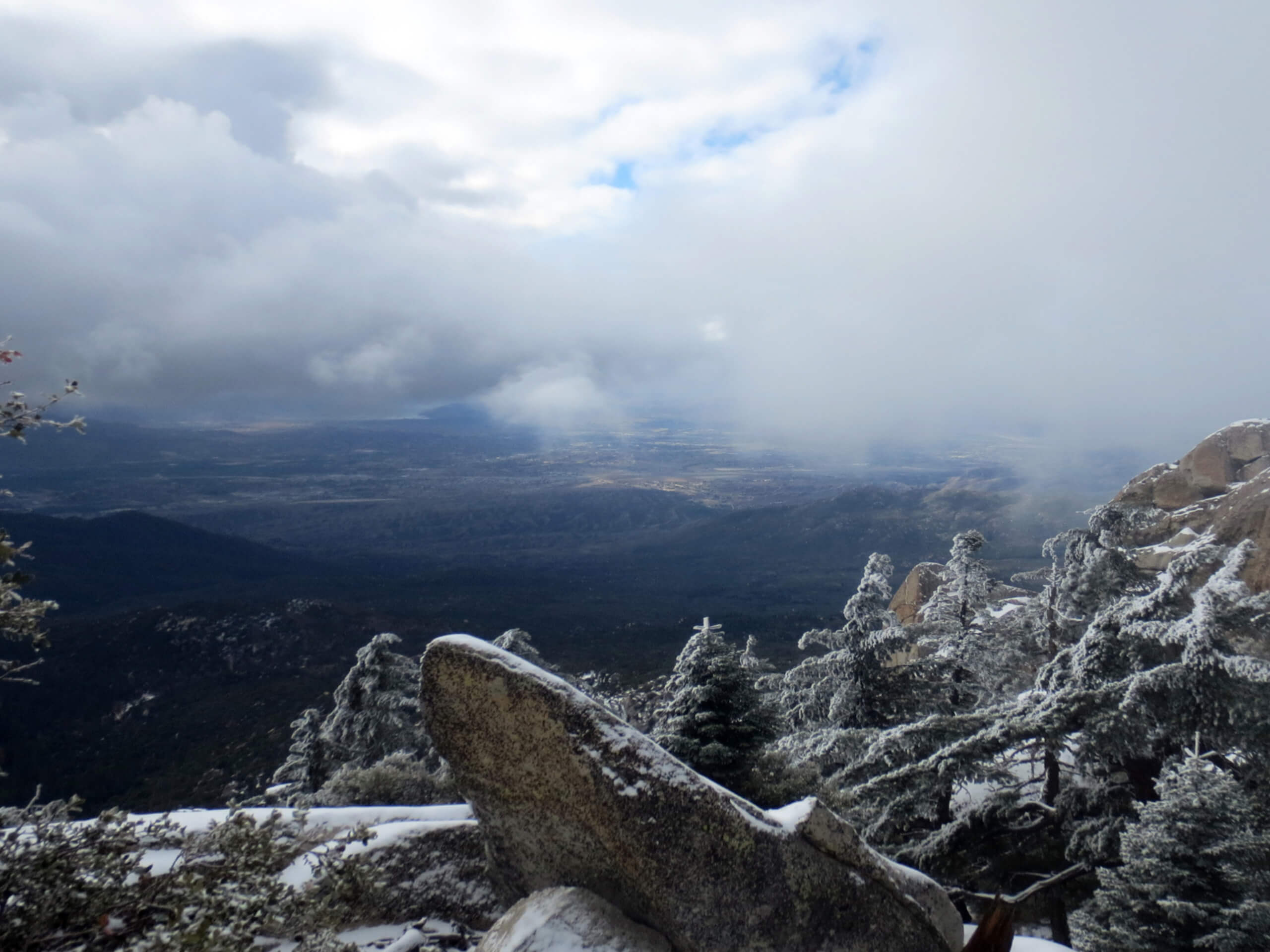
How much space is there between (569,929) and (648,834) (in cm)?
100

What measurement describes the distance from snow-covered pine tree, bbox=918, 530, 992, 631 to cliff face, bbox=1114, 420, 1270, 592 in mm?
9699

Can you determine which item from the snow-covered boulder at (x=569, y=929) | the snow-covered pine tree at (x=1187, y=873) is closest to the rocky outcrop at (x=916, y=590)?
the snow-covered pine tree at (x=1187, y=873)

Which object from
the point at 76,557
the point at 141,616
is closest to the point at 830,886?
the point at 141,616

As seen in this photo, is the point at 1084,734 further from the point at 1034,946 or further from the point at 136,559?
the point at 136,559

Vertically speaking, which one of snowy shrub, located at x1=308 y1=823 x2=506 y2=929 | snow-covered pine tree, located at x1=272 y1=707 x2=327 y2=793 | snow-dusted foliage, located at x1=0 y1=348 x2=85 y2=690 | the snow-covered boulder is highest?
snow-dusted foliage, located at x1=0 y1=348 x2=85 y2=690

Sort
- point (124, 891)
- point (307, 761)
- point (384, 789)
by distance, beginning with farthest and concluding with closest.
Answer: point (307, 761), point (384, 789), point (124, 891)

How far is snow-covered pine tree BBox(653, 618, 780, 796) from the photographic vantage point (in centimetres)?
1204

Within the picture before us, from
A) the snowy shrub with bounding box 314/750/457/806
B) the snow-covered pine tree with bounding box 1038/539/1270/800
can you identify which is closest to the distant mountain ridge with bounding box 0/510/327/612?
the snowy shrub with bounding box 314/750/457/806

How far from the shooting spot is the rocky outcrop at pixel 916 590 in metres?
36.8

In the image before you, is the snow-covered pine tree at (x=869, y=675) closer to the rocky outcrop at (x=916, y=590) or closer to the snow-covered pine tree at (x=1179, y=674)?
the snow-covered pine tree at (x=1179, y=674)

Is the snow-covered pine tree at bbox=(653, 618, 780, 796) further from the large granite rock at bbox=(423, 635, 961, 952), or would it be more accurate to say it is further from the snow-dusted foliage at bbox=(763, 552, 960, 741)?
the large granite rock at bbox=(423, 635, 961, 952)

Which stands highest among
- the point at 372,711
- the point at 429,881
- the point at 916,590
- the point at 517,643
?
the point at 429,881

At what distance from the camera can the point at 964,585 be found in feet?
49.8

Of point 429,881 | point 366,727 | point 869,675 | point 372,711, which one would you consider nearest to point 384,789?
point 429,881
